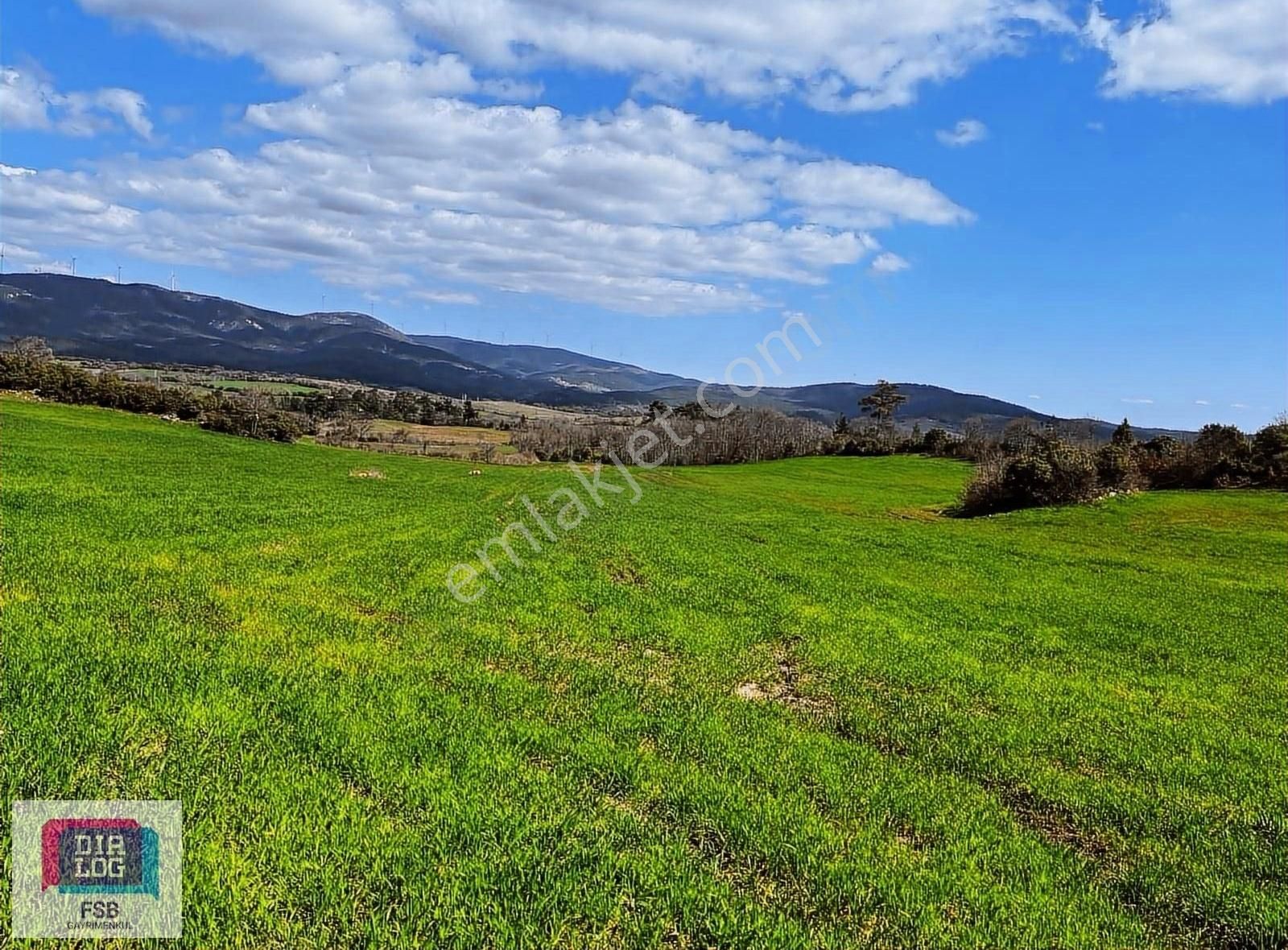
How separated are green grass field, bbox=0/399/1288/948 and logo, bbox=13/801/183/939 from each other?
177 mm

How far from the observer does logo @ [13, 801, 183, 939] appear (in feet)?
15.5

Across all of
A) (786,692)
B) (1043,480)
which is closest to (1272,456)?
(1043,480)

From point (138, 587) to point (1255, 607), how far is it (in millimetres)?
26929

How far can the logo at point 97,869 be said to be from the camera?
186 inches

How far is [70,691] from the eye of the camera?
7.22 meters

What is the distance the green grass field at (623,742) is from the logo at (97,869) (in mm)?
177

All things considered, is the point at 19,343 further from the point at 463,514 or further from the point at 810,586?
the point at 810,586

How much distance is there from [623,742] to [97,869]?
191 inches

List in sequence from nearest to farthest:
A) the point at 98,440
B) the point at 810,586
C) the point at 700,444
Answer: the point at 810,586 → the point at 98,440 → the point at 700,444

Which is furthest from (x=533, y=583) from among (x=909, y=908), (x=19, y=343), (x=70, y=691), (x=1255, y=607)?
(x=19, y=343)

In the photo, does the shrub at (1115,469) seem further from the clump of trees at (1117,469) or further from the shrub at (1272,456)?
the shrub at (1272,456)

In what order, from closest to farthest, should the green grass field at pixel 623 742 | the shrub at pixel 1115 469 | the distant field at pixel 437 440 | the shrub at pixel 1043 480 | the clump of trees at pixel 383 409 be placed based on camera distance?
1. the green grass field at pixel 623 742
2. the shrub at pixel 1043 480
3. the shrub at pixel 1115 469
4. the distant field at pixel 437 440
5. the clump of trees at pixel 383 409

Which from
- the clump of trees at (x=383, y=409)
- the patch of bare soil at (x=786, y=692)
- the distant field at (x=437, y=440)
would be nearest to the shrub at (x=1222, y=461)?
the patch of bare soil at (x=786, y=692)

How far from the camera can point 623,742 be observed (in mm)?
8172
